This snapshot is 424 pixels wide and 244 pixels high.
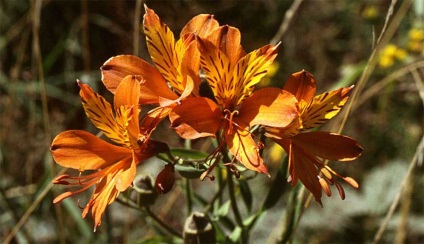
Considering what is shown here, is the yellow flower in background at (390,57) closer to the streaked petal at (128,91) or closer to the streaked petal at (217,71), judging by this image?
the streaked petal at (217,71)

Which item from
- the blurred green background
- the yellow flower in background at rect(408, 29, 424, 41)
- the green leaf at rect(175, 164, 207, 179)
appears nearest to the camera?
the green leaf at rect(175, 164, 207, 179)

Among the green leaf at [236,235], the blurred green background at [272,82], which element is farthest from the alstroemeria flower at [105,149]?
the blurred green background at [272,82]

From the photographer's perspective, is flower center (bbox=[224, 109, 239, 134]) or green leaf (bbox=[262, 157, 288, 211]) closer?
flower center (bbox=[224, 109, 239, 134])

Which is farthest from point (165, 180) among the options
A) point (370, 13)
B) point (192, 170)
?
point (370, 13)

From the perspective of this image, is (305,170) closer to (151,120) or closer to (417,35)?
(151,120)

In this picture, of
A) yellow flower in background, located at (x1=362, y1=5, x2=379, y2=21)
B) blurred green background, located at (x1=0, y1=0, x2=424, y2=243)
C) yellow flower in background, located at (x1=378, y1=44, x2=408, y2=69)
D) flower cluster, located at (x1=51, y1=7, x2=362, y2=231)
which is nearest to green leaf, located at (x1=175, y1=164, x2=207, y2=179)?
flower cluster, located at (x1=51, y1=7, x2=362, y2=231)

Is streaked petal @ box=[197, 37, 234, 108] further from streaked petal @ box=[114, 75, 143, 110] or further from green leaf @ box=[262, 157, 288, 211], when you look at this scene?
green leaf @ box=[262, 157, 288, 211]

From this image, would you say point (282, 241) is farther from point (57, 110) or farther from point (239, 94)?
point (57, 110)
